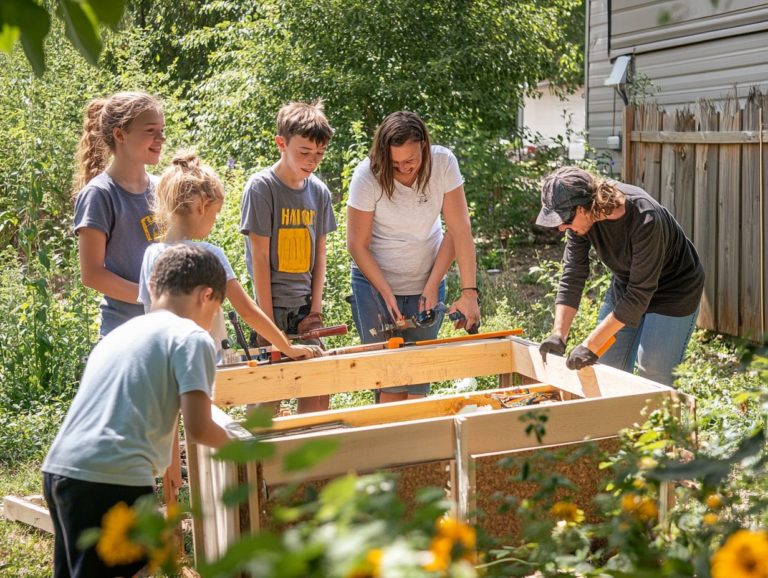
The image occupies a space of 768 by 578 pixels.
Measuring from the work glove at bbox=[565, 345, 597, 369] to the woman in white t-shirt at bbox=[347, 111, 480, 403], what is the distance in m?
0.85

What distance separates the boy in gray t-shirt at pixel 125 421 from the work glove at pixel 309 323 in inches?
69.9

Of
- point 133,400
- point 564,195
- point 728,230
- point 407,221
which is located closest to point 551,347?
point 564,195

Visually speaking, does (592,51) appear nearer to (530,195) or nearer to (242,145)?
(530,195)

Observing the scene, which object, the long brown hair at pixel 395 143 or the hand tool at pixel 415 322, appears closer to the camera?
the long brown hair at pixel 395 143

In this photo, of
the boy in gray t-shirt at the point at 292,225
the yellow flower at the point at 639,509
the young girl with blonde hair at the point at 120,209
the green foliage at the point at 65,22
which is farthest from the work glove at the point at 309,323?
the green foliage at the point at 65,22

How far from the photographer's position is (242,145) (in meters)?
10.5

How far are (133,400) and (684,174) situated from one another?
6.13 metres

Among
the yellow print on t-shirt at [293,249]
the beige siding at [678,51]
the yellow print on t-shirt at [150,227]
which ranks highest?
the beige siding at [678,51]

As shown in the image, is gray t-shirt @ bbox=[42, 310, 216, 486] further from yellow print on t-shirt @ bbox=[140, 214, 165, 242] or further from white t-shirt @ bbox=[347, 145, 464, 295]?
white t-shirt @ bbox=[347, 145, 464, 295]

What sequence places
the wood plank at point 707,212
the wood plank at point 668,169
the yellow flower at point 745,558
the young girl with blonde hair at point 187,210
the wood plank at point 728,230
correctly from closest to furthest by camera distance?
1. the yellow flower at point 745,558
2. the young girl with blonde hair at point 187,210
3. the wood plank at point 728,230
4. the wood plank at point 707,212
5. the wood plank at point 668,169

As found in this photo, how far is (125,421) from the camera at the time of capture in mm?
2646

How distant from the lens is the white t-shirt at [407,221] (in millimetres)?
4559

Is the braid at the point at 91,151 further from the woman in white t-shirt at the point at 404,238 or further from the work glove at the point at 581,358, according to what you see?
the work glove at the point at 581,358

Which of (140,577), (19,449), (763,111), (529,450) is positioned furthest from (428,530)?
(763,111)
